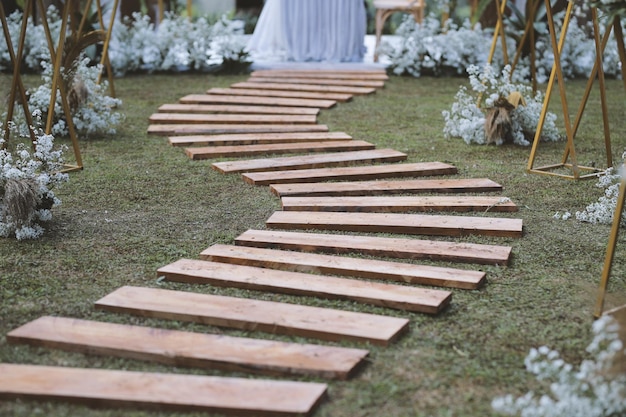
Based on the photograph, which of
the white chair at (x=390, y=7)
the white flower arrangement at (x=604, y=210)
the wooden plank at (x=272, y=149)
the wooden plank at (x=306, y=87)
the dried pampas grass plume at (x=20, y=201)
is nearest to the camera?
the dried pampas grass plume at (x=20, y=201)

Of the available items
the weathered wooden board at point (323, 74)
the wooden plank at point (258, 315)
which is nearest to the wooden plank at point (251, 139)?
the weathered wooden board at point (323, 74)

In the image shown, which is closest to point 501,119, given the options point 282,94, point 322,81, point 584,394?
point 282,94

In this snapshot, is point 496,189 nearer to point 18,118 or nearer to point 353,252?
point 353,252

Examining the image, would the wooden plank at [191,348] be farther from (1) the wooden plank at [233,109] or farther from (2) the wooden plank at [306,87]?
(2) the wooden plank at [306,87]

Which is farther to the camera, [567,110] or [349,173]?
[349,173]

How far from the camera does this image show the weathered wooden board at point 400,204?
13.3 feet

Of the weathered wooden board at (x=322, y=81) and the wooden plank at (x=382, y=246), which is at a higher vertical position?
the weathered wooden board at (x=322, y=81)

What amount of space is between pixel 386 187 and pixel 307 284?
1.47m

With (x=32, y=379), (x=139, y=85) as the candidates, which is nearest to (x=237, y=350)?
(x=32, y=379)

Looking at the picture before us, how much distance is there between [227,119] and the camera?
20.6ft

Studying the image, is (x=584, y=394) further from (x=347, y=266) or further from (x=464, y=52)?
(x=464, y=52)

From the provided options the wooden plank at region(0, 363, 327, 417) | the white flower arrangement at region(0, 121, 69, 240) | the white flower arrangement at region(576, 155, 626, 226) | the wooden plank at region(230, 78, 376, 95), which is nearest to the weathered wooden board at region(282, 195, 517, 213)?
the white flower arrangement at region(576, 155, 626, 226)

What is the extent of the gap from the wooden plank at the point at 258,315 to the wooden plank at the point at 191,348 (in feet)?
0.36

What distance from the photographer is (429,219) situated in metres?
3.82
